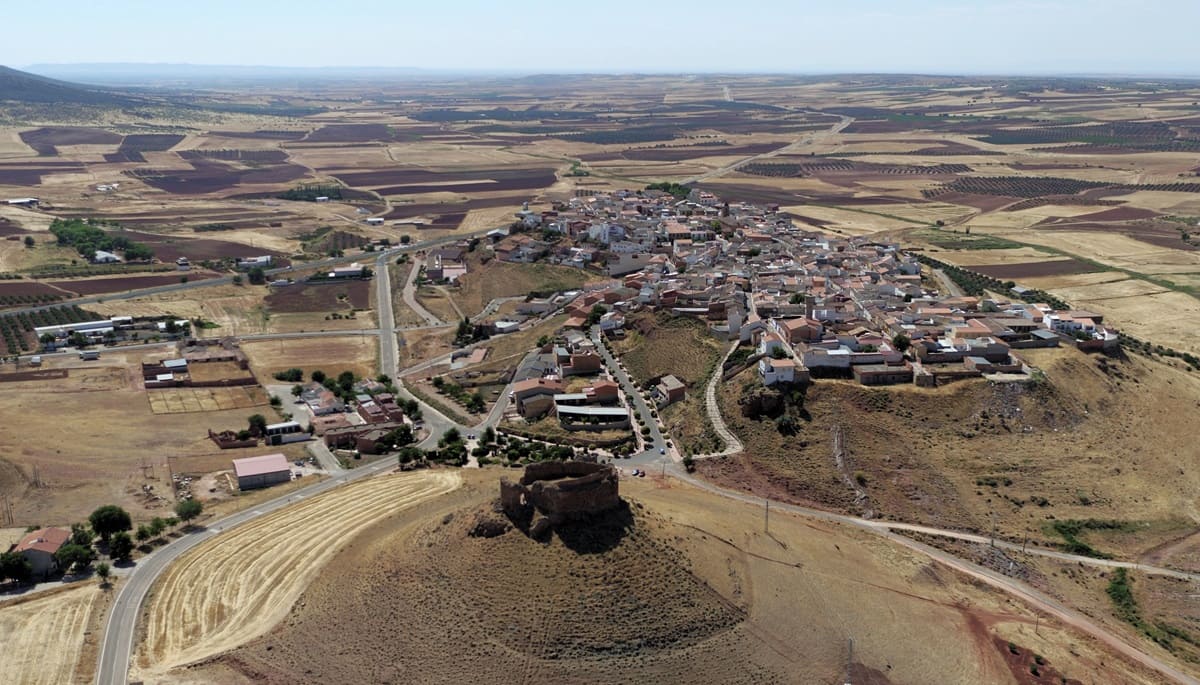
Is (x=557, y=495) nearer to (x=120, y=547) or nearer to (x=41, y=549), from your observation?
(x=120, y=547)

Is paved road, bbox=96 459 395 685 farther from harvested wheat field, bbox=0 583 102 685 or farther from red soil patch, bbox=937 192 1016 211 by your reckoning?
red soil patch, bbox=937 192 1016 211

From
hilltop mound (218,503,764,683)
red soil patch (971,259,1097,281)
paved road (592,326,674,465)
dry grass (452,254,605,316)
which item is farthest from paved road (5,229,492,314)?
hilltop mound (218,503,764,683)

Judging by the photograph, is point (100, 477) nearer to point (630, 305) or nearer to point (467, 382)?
point (467, 382)

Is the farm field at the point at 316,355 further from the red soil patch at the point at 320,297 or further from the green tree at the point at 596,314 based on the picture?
the green tree at the point at 596,314

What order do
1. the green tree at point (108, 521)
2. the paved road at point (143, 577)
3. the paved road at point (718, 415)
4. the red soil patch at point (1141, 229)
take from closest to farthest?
1. the paved road at point (143, 577)
2. the green tree at point (108, 521)
3. the paved road at point (718, 415)
4. the red soil patch at point (1141, 229)

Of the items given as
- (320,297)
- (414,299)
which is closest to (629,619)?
(414,299)

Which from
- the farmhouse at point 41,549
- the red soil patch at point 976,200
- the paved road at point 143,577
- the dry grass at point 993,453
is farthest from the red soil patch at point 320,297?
the red soil patch at point 976,200

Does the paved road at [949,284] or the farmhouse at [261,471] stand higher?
the farmhouse at [261,471]
